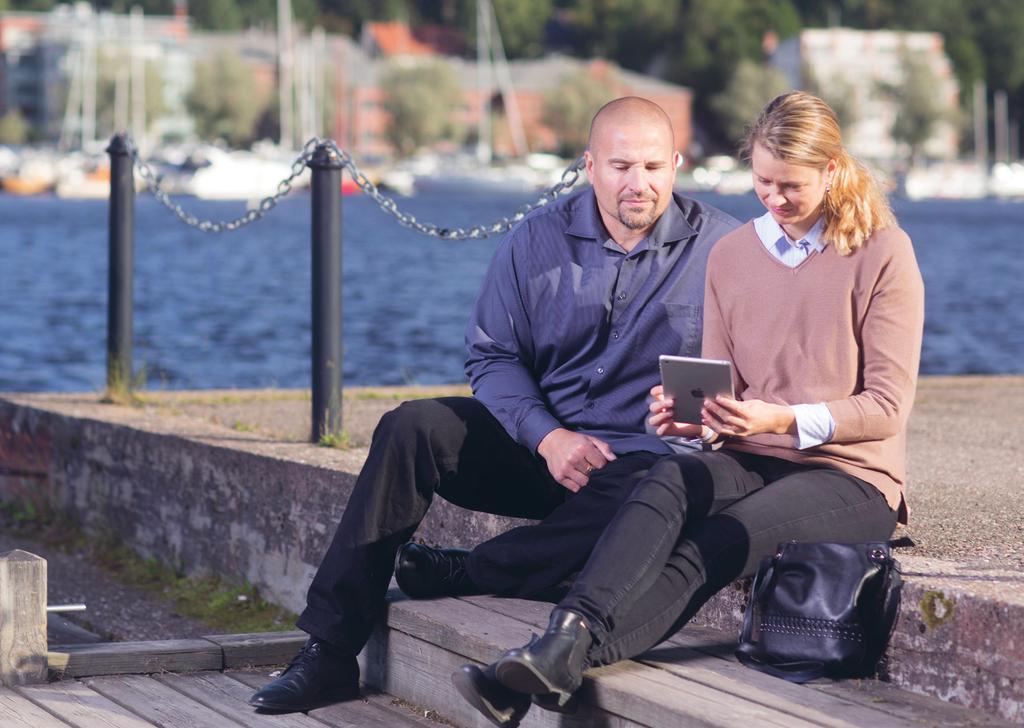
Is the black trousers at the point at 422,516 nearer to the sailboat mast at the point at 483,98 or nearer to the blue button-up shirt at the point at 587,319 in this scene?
the blue button-up shirt at the point at 587,319

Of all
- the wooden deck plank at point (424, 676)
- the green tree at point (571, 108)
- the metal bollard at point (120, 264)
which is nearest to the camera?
the wooden deck plank at point (424, 676)

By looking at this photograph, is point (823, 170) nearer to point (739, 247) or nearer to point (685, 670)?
point (739, 247)

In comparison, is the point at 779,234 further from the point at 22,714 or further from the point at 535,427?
the point at 22,714

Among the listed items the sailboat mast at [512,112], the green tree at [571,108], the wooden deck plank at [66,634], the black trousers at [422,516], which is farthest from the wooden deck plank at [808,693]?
the green tree at [571,108]

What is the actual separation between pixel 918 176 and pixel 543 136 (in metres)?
22.2

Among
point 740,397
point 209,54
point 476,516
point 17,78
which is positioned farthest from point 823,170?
point 17,78

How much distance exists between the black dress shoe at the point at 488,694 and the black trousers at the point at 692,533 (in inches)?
7.4

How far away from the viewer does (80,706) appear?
13.3ft

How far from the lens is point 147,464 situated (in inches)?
257

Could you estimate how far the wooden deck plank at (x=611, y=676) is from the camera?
325cm

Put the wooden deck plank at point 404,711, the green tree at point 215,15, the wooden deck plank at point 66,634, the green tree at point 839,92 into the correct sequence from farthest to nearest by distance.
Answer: the green tree at point 215,15 < the green tree at point 839,92 < the wooden deck plank at point 66,634 < the wooden deck plank at point 404,711

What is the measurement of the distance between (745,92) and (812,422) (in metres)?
111

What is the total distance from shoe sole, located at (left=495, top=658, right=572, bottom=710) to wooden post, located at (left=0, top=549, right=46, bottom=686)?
1389 mm

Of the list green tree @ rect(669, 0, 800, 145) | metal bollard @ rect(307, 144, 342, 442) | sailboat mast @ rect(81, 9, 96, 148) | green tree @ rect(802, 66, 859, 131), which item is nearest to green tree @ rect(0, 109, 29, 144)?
sailboat mast @ rect(81, 9, 96, 148)
